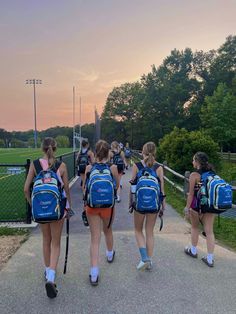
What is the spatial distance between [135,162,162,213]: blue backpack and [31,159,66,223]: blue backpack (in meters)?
1.12

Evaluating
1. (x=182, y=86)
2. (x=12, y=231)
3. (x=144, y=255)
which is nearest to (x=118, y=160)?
(x=12, y=231)

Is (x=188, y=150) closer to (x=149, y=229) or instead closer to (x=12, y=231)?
(x=12, y=231)

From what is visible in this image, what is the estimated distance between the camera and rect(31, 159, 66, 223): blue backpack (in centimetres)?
425

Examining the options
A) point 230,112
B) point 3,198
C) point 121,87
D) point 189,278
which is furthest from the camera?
point 121,87

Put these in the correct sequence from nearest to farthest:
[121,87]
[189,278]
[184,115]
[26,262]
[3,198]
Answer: [189,278] < [26,262] < [3,198] < [184,115] < [121,87]

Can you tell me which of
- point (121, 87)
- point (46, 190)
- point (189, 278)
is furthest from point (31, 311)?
point (121, 87)

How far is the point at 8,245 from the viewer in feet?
21.0

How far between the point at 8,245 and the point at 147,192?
292 cm

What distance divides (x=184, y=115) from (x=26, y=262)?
57.9 m

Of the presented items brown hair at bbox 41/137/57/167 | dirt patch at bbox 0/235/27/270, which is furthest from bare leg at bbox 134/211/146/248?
dirt patch at bbox 0/235/27/270

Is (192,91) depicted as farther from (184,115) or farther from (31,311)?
(31,311)

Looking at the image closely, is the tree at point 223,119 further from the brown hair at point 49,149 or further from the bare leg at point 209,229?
the brown hair at point 49,149

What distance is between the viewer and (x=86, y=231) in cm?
744

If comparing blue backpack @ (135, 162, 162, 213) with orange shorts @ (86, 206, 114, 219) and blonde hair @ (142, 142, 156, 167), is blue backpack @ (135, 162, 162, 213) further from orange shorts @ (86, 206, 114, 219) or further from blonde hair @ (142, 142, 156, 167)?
orange shorts @ (86, 206, 114, 219)
